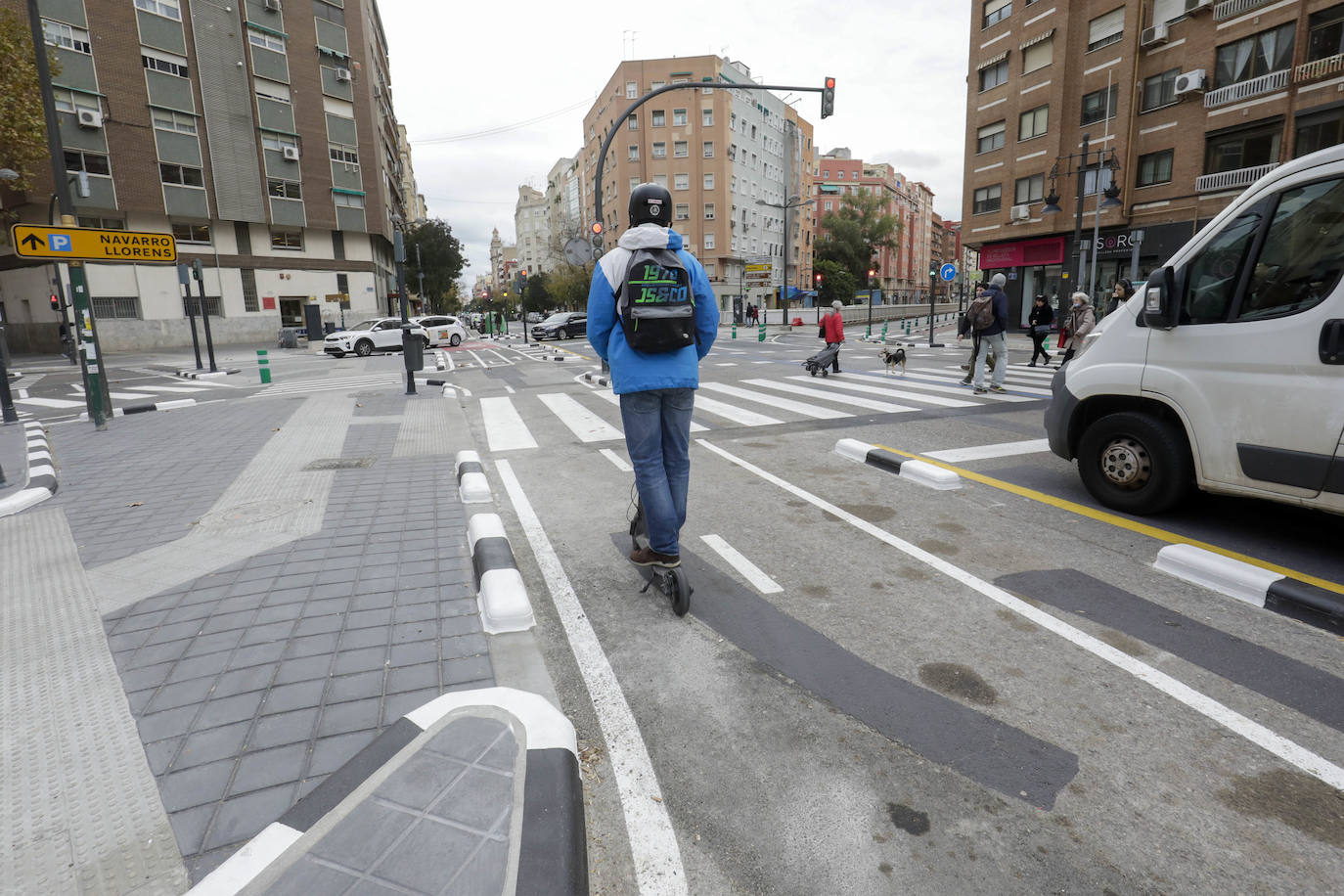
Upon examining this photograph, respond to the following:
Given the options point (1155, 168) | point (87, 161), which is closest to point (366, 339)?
point (87, 161)

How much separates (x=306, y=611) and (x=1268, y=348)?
18.5 feet

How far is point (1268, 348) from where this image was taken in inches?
165

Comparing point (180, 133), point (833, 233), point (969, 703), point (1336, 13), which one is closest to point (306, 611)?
point (969, 703)

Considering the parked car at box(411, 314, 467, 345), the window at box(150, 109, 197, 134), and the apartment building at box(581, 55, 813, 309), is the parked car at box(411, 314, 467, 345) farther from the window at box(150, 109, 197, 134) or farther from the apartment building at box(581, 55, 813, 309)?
the apartment building at box(581, 55, 813, 309)

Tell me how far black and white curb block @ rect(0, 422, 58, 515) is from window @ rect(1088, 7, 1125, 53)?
37.3 m

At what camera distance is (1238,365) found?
4375 millimetres

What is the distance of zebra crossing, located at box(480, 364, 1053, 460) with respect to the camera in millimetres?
9383

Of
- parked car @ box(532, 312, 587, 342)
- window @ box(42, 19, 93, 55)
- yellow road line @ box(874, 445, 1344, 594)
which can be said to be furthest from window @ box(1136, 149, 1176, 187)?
window @ box(42, 19, 93, 55)

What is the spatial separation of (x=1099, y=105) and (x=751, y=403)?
2889cm

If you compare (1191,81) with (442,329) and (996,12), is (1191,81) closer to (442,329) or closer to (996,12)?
(996,12)

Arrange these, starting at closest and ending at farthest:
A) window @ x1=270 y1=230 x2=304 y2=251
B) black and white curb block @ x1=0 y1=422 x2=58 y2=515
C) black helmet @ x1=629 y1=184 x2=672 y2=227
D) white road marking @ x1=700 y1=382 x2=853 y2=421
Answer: black helmet @ x1=629 y1=184 x2=672 y2=227 < black and white curb block @ x1=0 y1=422 x2=58 y2=515 < white road marking @ x1=700 y1=382 x2=853 y2=421 < window @ x1=270 y1=230 x2=304 y2=251

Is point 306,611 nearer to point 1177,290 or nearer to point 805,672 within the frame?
point 805,672

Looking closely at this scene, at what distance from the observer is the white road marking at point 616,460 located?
7.11 metres

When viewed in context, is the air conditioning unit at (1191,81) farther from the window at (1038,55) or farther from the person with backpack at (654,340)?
the person with backpack at (654,340)
